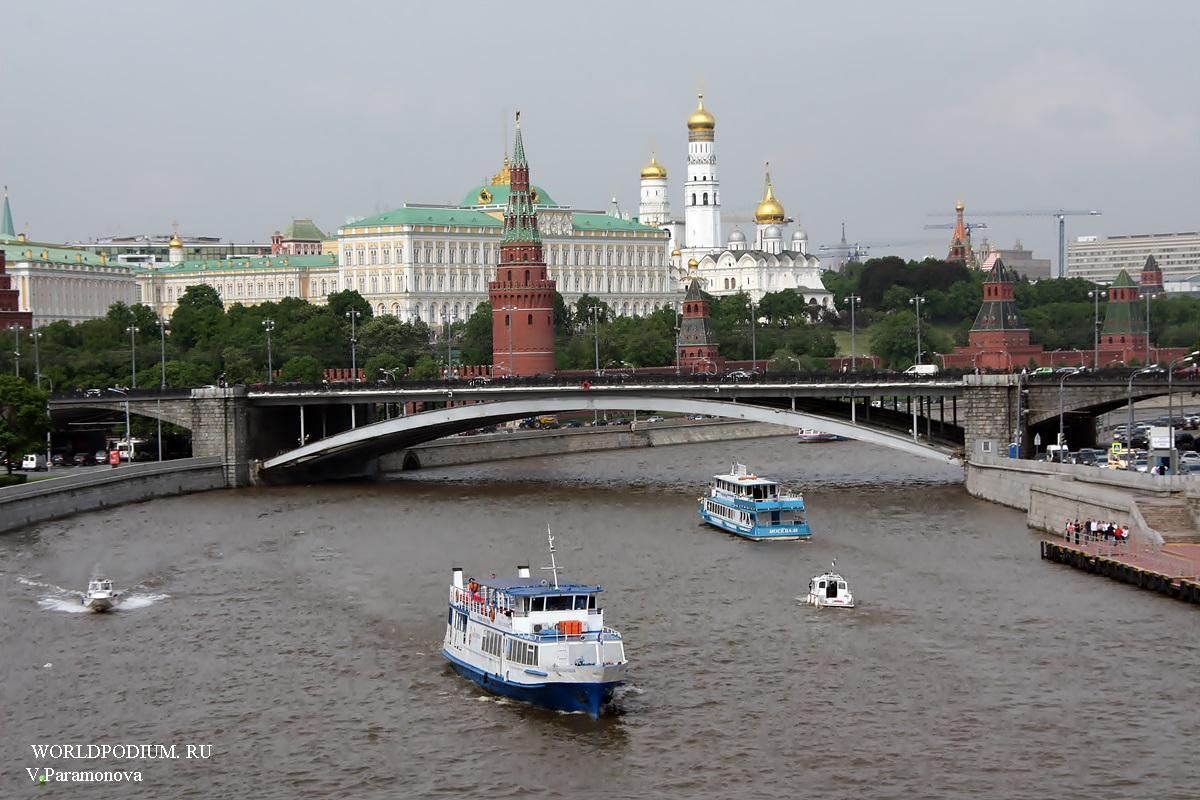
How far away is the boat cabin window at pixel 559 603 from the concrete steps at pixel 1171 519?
72.0 ft

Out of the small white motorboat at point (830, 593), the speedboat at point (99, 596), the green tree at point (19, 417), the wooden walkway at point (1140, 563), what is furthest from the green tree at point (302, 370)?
the small white motorboat at point (830, 593)

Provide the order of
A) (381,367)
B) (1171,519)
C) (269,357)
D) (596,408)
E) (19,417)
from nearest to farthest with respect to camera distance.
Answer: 1. (1171,519)
2. (19,417)
3. (596,408)
4. (269,357)
5. (381,367)

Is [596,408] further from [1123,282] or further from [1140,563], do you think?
[1123,282]

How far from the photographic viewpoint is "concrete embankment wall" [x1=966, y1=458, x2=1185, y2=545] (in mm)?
62188

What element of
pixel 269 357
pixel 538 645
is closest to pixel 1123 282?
pixel 269 357

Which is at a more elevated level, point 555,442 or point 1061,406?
point 1061,406

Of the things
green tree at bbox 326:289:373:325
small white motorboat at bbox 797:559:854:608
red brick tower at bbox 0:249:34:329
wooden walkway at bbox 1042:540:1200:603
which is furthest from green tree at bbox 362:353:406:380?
small white motorboat at bbox 797:559:854:608

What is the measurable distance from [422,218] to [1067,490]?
433ft

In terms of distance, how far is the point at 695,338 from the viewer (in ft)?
484

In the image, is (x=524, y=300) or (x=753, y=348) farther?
(x=753, y=348)

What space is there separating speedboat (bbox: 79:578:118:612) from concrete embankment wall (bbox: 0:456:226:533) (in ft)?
52.2

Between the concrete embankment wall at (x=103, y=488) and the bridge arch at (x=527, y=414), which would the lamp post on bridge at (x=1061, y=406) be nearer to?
the bridge arch at (x=527, y=414)

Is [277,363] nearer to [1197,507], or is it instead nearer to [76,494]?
[76,494]

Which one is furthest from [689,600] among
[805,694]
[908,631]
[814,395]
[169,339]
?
[169,339]
